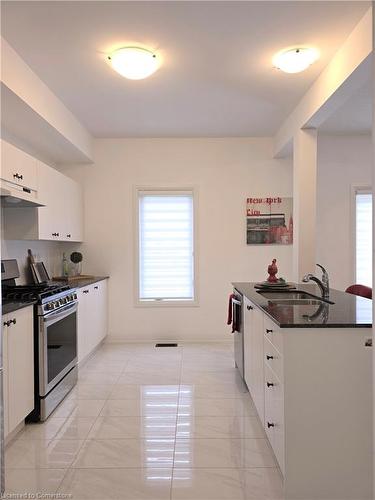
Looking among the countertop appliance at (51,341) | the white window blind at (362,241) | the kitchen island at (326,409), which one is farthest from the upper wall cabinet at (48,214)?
the white window blind at (362,241)

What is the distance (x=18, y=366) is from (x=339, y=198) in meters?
4.41

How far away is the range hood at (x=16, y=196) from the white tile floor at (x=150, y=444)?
5.68 feet

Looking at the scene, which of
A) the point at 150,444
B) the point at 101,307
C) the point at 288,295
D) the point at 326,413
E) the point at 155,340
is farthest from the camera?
the point at 155,340

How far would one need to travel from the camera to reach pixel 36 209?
155 inches

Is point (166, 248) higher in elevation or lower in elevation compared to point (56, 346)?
higher

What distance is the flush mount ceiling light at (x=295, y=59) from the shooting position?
3115 millimetres

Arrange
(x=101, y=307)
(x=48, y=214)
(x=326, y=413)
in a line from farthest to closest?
(x=101, y=307)
(x=48, y=214)
(x=326, y=413)

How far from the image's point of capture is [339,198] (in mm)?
5469

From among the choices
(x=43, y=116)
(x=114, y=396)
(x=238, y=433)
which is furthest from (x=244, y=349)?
(x=43, y=116)

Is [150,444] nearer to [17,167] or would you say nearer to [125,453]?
[125,453]

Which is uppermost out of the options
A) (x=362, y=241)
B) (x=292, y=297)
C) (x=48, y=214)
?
(x=48, y=214)

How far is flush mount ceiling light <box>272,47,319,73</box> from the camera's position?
3.12 metres

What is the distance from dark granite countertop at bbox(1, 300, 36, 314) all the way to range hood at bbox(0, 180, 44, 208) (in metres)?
0.81

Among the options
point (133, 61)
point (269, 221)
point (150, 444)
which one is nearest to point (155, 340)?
point (269, 221)
